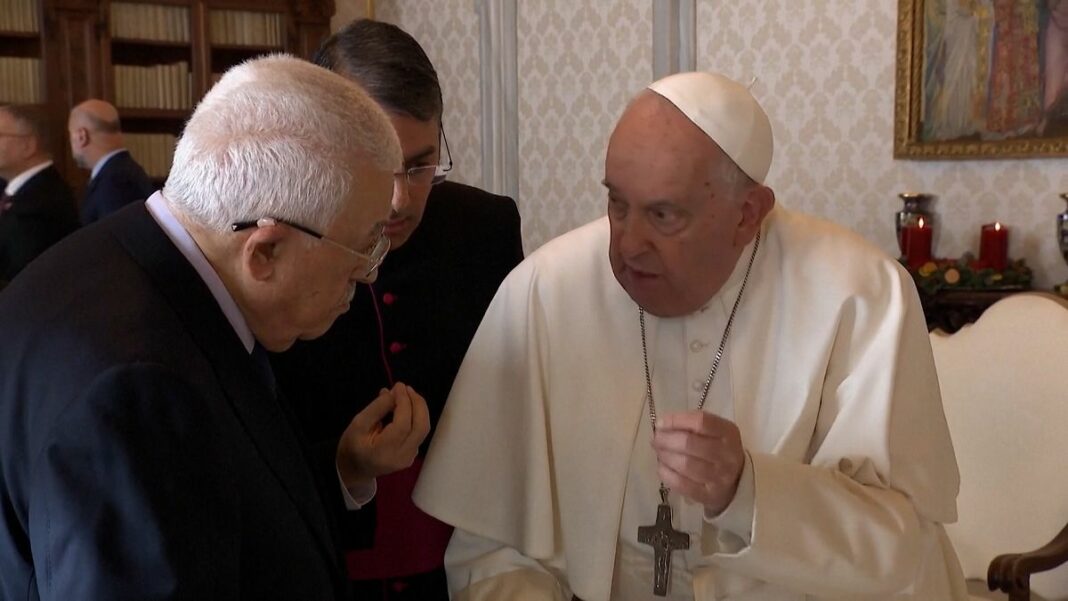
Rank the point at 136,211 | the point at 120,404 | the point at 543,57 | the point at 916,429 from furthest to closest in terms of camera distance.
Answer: the point at 543,57 → the point at 916,429 → the point at 136,211 → the point at 120,404

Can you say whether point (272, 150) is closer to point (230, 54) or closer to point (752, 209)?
point (752, 209)

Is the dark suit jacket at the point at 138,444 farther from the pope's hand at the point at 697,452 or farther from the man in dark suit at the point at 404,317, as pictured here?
the man in dark suit at the point at 404,317

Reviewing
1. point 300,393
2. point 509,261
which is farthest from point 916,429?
point 300,393

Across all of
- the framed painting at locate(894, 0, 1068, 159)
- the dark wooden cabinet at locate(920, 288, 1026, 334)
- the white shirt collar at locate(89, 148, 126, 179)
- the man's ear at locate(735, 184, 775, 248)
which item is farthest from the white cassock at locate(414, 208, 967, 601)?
the white shirt collar at locate(89, 148, 126, 179)

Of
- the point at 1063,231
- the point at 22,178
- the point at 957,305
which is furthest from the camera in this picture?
the point at 22,178

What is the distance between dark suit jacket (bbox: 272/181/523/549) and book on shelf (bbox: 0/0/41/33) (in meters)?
6.06

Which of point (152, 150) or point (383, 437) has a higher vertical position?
point (152, 150)

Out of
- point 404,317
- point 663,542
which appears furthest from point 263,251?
point 663,542

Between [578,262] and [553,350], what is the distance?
7.7 inches

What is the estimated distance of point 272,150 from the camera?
1.35 metres

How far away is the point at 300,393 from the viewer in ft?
7.05

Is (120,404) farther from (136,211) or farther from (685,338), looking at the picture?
(685,338)

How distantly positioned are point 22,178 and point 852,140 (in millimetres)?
4681

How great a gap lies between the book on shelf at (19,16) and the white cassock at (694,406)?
20.7ft
